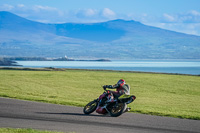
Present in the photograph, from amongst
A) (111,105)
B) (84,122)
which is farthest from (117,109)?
(84,122)

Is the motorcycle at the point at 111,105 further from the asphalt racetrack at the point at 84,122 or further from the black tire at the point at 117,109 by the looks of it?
the asphalt racetrack at the point at 84,122

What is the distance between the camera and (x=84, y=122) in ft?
52.7

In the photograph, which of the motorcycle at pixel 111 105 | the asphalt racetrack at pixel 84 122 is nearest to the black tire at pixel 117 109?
the motorcycle at pixel 111 105

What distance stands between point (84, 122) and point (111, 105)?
7.57 ft

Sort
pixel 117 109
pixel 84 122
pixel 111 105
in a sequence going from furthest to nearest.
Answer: pixel 111 105
pixel 117 109
pixel 84 122

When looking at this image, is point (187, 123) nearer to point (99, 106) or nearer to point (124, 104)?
point (124, 104)

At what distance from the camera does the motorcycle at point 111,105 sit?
1742cm

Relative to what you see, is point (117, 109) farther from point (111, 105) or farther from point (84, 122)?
point (84, 122)

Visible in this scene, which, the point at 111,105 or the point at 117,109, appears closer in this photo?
the point at 117,109

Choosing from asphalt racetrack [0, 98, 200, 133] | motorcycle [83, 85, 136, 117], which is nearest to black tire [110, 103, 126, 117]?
motorcycle [83, 85, 136, 117]

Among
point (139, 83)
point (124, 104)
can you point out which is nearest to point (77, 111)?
point (124, 104)

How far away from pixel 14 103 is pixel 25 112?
3.66 m

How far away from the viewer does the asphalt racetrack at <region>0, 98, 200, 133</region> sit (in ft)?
47.6

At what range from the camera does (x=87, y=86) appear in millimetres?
43531
